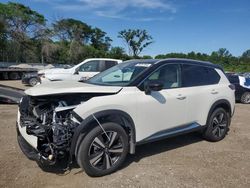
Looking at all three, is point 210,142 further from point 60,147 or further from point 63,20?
point 63,20

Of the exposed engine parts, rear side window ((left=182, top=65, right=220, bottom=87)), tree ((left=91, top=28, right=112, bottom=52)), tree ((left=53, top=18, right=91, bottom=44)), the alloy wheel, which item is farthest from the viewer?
tree ((left=91, top=28, right=112, bottom=52))

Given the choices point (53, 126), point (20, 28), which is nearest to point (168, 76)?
point (53, 126)

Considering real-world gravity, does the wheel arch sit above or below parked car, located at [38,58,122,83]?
below

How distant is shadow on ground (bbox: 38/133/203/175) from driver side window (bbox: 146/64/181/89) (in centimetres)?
128

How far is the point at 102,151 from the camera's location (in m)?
3.91

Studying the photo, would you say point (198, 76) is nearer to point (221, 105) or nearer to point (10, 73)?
point (221, 105)

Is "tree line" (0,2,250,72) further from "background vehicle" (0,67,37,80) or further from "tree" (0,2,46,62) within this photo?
"background vehicle" (0,67,37,80)

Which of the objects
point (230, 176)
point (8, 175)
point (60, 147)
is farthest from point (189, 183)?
point (8, 175)

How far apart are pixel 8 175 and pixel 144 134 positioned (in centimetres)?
215

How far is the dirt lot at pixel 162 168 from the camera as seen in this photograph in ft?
12.5

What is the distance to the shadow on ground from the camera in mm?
4188

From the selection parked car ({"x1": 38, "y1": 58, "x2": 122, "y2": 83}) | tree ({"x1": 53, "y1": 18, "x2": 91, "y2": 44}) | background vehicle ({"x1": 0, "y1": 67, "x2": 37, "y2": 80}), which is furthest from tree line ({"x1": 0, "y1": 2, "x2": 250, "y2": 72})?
parked car ({"x1": 38, "y1": 58, "x2": 122, "y2": 83})

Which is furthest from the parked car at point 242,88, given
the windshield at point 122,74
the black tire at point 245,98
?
the windshield at point 122,74

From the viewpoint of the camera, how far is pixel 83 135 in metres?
3.69
